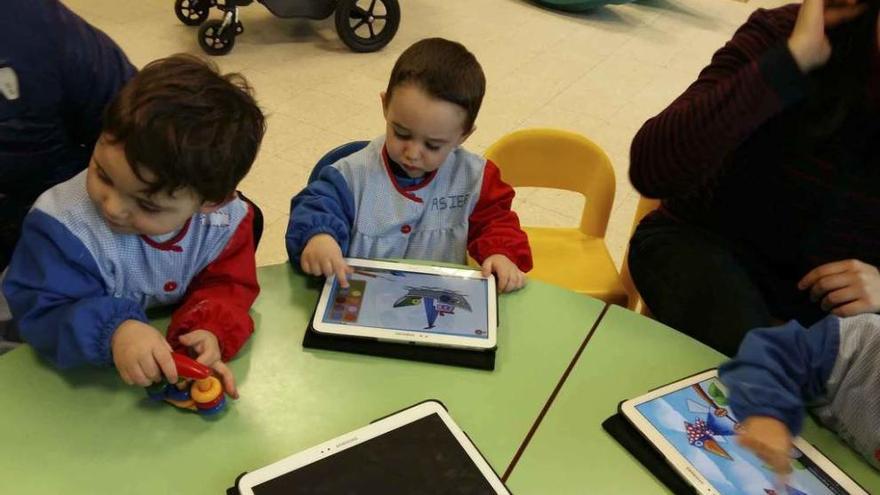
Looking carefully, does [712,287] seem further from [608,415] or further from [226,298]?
[226,298]

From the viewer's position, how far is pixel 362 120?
280 cm

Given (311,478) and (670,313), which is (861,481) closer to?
(670,313)

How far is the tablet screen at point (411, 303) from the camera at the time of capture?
0.96m

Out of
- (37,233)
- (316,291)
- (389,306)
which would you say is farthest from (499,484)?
(37,233)

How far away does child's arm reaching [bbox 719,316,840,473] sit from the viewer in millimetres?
802

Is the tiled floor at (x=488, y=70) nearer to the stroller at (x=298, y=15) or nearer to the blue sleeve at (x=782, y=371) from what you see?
the stroller at (x=298, y=15)

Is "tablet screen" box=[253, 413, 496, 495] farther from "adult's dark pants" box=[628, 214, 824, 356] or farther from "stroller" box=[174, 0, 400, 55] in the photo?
"stroller" box=[174, 0, 400, 55]

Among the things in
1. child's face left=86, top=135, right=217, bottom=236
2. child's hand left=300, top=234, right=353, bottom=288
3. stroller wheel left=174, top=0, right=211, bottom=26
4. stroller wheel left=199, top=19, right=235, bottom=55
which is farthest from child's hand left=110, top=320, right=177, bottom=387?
stroller wheel left=174, top=0, right=211, bottom=26

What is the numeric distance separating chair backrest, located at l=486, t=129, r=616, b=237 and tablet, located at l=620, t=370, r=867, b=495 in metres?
0.82

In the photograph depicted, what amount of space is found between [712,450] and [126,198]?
0.74m

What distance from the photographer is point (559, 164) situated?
5.52ft

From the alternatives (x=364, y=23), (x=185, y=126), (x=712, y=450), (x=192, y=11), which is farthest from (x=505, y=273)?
(x=192, y=11)

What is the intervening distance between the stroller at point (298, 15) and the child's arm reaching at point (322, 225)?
2080 mm

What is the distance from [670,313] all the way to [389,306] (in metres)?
0.58
